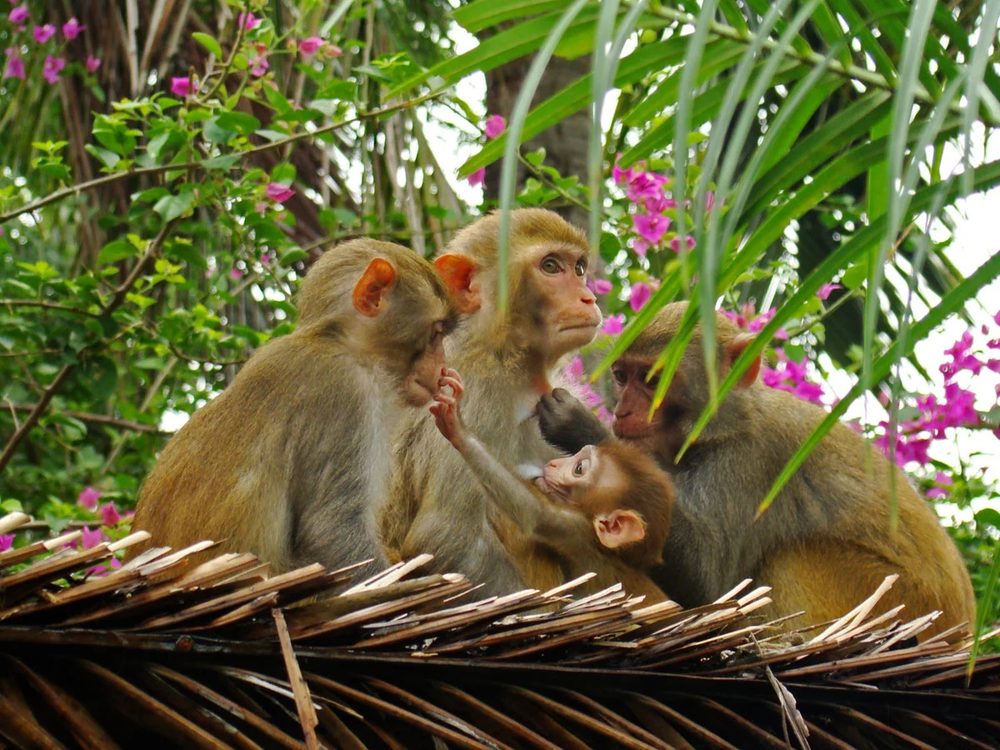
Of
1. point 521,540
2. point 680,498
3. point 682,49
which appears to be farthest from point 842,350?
point 682,49

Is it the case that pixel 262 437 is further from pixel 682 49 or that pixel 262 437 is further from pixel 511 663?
pixel 682 49

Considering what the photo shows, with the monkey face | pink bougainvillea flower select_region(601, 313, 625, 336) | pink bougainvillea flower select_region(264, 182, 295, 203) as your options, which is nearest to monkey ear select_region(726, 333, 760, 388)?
the monkey face

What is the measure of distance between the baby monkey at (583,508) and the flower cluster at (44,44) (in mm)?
3085

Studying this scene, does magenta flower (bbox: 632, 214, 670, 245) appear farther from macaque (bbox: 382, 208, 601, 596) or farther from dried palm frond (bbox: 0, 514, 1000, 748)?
dried palm frond (bbox: 0, 514, 1000, 748)

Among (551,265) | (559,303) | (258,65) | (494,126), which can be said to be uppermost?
(258,65)

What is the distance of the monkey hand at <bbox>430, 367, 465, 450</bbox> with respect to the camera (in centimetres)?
329

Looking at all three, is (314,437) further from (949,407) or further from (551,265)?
(949,407)

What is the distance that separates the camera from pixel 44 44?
612 cm

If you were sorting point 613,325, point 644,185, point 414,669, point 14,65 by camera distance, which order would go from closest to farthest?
point 414,669 < point 644,185 < point 613,325 < point 14,65

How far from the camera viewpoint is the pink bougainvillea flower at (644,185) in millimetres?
4805

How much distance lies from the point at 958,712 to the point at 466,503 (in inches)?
52.5

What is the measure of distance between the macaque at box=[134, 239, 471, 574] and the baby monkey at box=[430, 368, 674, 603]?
0.49 feet

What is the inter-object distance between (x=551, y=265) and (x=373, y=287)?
70 cm

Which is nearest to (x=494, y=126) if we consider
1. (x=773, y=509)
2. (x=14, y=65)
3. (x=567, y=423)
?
(x=567, y=423)
